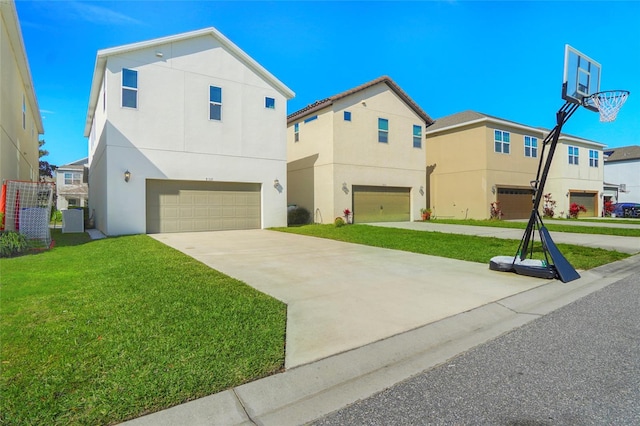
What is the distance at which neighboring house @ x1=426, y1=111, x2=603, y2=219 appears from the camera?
2109 centimetres

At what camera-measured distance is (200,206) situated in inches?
551

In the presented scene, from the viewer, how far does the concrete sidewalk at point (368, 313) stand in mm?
2371

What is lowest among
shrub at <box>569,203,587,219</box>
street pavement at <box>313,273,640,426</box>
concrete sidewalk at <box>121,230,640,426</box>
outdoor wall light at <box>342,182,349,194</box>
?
street pavement at <box>313,273,640,426</box>

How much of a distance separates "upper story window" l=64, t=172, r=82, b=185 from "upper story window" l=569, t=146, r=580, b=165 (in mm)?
47222

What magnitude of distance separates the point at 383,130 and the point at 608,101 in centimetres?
1309

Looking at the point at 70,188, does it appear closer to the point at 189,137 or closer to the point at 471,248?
the point at 189,137

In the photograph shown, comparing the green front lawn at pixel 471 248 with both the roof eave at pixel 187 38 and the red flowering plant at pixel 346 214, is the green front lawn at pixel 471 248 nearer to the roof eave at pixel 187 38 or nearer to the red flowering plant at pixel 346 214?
the red flowering plant at pixel 346 214

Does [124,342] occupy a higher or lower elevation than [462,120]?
lower

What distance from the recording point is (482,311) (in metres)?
4.31

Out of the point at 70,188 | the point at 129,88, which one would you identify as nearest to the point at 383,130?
the point at 129,88

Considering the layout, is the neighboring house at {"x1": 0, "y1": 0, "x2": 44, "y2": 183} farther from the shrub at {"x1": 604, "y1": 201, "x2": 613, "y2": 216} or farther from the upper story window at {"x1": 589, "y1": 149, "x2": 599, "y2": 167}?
the shrub at {"x1": 604, "y1": 201, "x2": 613, "y2": 216}

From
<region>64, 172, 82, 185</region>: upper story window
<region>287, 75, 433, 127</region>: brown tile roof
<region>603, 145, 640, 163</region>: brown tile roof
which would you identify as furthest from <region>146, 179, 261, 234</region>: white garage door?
<region>603, 145, 640, 163</region>: brown tile roof

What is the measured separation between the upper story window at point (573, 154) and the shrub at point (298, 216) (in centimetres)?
2312

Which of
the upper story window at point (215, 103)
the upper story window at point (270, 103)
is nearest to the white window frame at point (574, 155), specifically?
the upper story window at point (270, 103)
